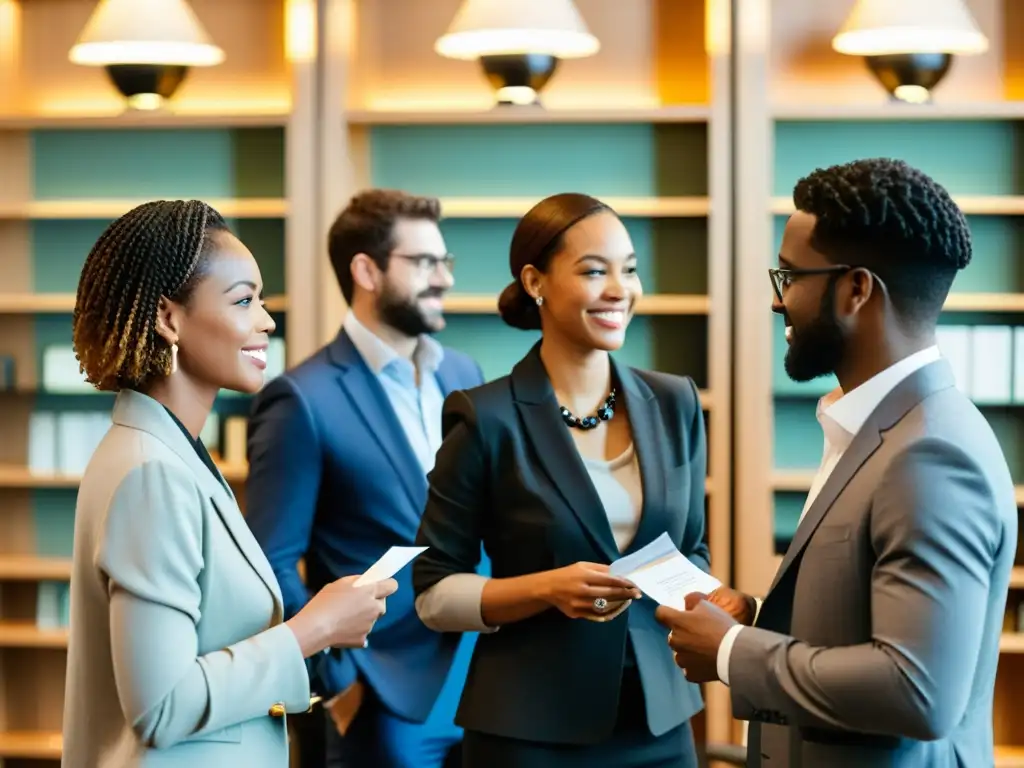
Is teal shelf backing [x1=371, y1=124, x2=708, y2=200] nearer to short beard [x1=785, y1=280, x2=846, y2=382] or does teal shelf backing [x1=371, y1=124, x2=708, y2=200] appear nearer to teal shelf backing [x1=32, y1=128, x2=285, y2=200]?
teal shelf backing [x1=32, y1=128, x2=285, y2=200]

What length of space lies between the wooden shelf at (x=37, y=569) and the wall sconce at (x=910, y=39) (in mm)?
2998

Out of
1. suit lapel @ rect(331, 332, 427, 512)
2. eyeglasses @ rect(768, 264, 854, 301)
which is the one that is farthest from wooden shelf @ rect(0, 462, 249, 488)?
eyeglasses @ rect(768, 264, 854, 301)

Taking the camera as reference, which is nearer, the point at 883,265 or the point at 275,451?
the point at 883,265

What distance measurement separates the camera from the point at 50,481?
466 cm

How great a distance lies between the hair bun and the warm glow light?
83.8 inches

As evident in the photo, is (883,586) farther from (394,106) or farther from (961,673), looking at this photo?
(394,106)

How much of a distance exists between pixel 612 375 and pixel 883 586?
1017mm

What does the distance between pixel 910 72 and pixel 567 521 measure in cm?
260

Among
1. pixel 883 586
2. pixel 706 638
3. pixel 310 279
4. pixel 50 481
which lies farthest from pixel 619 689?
pixel 50 481

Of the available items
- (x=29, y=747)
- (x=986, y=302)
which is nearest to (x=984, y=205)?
(x=986, y=302)

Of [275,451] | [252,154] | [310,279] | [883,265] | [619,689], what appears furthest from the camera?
[252,154]

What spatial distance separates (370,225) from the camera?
3.60 meters

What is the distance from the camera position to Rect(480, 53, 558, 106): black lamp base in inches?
176

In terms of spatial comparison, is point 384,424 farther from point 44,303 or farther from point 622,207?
point 44,303
